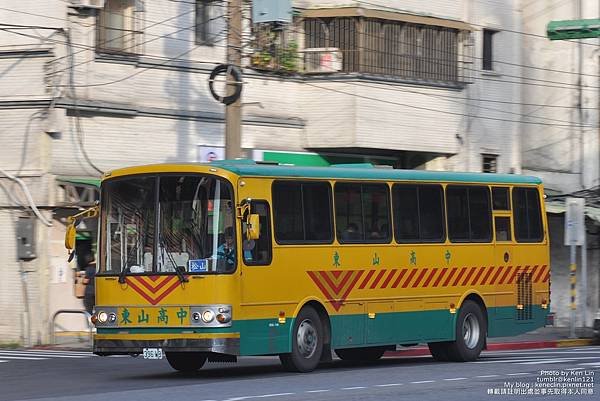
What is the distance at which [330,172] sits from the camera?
20.5 m

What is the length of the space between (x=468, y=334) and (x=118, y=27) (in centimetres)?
1146

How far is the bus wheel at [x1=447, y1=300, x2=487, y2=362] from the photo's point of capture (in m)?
22.7

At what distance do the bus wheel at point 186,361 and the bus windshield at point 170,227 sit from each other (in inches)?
77.2

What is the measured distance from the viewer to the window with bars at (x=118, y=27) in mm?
29581

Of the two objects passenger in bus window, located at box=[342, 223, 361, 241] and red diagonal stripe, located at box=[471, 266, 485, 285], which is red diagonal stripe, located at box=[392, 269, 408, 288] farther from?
red diagonal stripe, located at box=[471, 266, 485, 285]

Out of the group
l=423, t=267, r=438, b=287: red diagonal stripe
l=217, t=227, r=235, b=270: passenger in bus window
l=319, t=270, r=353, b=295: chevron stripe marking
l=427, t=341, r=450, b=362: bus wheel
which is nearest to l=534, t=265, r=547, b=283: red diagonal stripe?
l=427, t=341, r=450, b=362: bus wheel

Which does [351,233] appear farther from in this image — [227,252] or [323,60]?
[323,60]

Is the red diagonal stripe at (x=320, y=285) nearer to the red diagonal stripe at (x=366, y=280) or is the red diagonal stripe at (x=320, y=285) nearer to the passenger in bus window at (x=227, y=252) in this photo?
the red diagonal stripe at (x=366, y=280)

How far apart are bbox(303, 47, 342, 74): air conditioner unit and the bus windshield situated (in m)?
14.5

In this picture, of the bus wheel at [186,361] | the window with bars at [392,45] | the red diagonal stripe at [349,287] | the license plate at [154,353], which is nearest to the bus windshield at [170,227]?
the license plate at [154,353]

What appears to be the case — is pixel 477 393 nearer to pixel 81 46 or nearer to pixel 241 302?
pixel 241 302

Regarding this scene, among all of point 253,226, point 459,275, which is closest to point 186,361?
point 253,226

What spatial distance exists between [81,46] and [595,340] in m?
13.3

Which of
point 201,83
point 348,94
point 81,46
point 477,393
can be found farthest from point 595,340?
point 477,393
